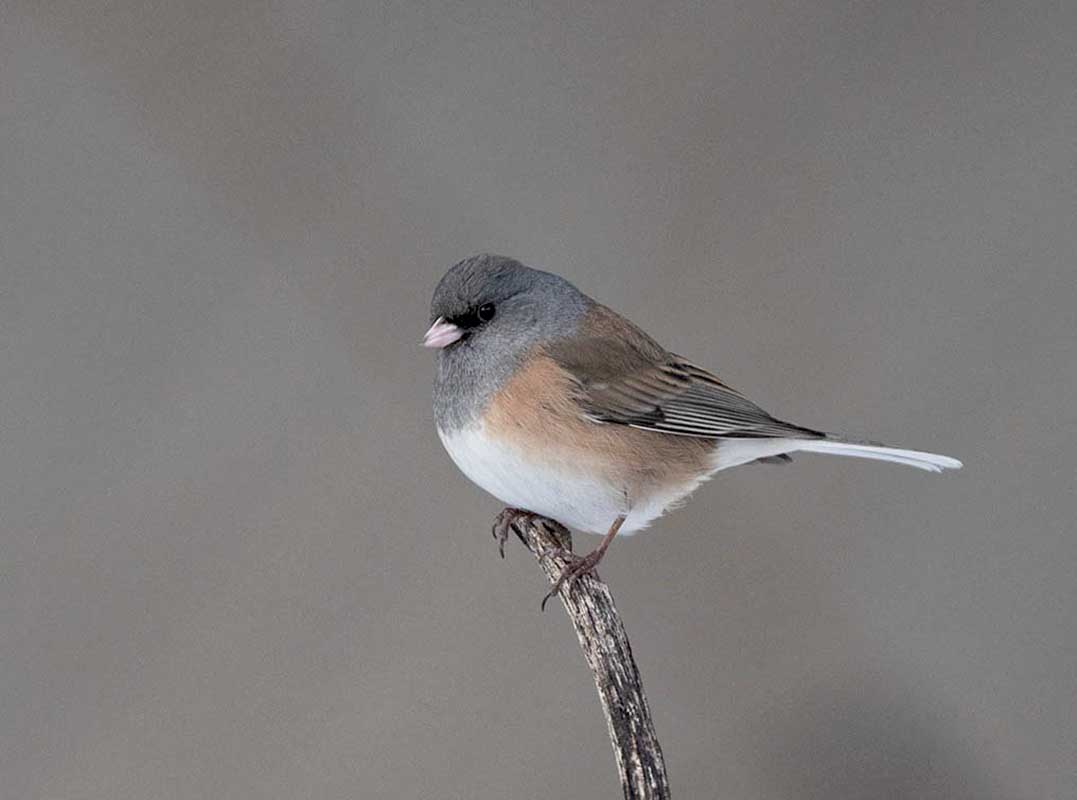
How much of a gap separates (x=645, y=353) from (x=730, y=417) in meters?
0.12

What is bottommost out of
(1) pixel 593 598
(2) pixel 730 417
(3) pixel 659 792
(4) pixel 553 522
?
(3) pixel 659 792

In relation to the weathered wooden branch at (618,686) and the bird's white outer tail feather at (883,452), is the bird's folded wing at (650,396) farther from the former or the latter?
the weathered wooden branch at (618,686)

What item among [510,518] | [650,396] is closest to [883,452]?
[650,396]

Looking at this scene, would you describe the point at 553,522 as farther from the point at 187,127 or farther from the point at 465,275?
the point at 187,127

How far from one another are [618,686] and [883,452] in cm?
33

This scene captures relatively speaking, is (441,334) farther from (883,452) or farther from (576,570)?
(883,452)

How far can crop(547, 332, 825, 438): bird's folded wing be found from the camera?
1144mm

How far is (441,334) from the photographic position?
1072 mm

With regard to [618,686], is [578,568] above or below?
above

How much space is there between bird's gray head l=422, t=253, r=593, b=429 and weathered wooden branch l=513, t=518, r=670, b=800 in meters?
0.19

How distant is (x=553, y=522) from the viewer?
4.03 feet

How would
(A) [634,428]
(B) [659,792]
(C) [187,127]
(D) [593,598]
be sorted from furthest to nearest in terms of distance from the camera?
(C) [187,127], (A) [634,428], (D) [593,598], (B) [659,792]

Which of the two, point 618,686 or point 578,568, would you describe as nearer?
point 618,686

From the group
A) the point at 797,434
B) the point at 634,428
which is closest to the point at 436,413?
the point at 634,428
